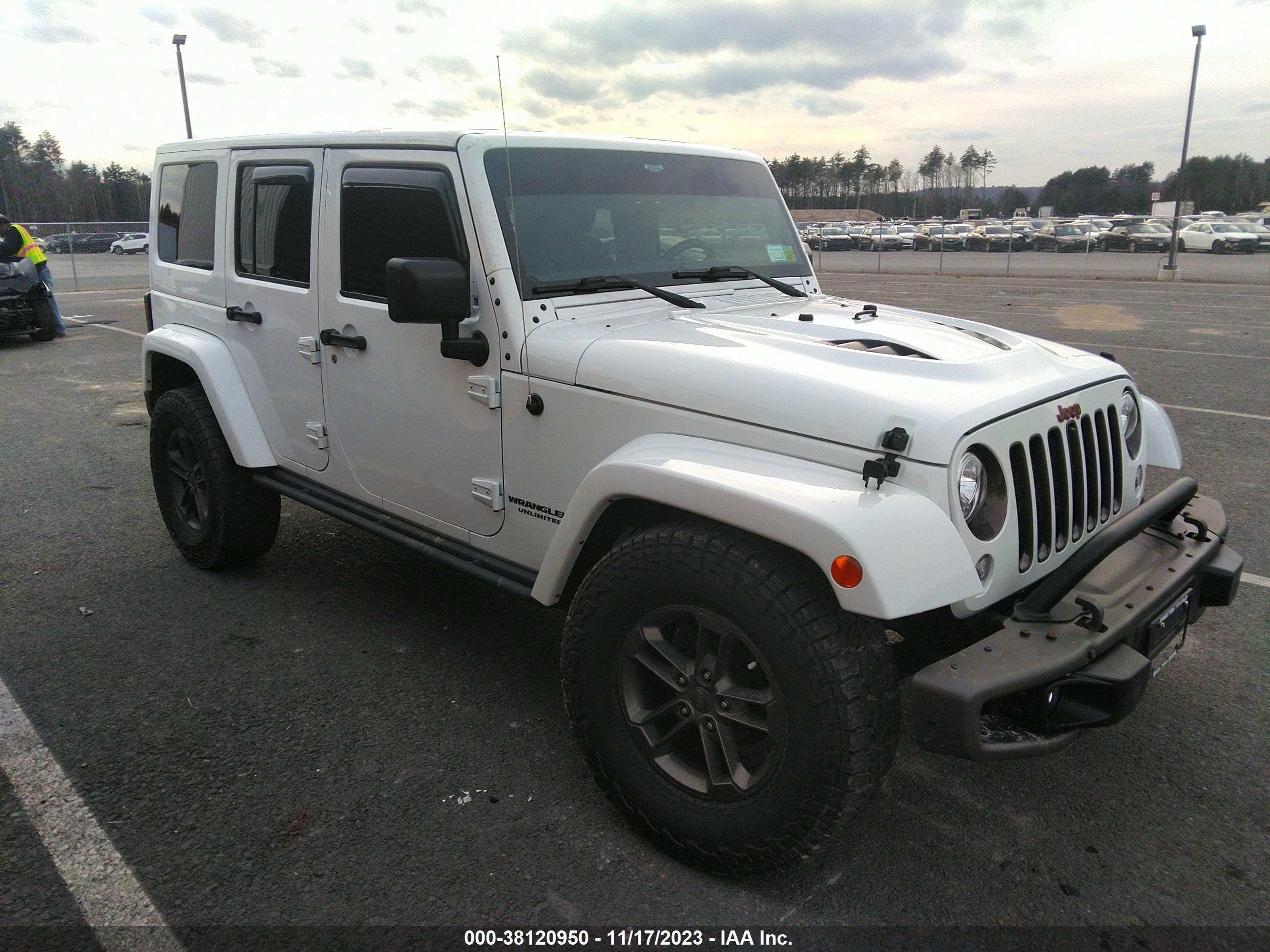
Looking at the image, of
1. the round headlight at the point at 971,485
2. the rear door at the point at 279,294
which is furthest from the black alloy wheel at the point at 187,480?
the round headlight at the point at 971,485

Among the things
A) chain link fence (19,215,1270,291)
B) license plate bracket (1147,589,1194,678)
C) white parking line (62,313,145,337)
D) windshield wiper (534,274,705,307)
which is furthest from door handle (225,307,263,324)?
chain link fence (19,215,1270,291)

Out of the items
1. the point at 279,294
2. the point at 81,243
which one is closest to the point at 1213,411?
the point at 279,294

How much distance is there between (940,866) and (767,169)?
296 centimetres

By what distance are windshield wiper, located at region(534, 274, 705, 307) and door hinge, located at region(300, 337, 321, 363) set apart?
3.94ft

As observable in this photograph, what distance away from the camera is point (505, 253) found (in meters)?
2.94

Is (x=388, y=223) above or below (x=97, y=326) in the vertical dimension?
above

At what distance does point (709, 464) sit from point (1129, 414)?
5.39 feet

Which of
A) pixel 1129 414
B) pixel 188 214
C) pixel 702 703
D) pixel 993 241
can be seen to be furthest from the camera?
pixel 993 241

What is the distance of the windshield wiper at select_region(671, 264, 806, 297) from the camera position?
3480 millimetres

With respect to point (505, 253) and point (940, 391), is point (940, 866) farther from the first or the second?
point (505, 253)

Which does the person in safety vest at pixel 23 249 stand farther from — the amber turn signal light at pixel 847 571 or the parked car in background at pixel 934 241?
the parked car in background at pixel 934 241

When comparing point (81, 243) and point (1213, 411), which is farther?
point (81, 243)

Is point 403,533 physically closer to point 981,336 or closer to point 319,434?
point 319,434

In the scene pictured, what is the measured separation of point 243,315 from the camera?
4074mm
